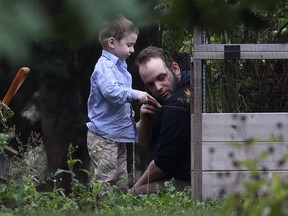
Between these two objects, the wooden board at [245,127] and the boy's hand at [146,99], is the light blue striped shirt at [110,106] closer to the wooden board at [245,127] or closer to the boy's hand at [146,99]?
the boy's hand at [146,99]

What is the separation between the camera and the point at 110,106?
287 inches

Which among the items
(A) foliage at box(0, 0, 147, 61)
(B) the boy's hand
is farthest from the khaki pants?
(A) foliage at box(0, 0, 147, 61)

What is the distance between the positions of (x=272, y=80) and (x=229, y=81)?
12.1 inches

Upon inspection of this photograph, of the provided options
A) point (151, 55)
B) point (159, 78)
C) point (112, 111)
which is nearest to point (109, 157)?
point (112, 111)

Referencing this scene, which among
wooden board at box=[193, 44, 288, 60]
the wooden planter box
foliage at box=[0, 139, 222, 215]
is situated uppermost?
wooden board at box=[193, 44, 288, 60]

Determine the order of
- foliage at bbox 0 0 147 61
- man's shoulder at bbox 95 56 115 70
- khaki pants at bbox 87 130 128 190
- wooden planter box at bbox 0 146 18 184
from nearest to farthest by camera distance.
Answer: foliage at bbox 0 0 147 61
wooden planter box at bbox 0 146 18 184
khaki pants at bbox 87 130 128 190
man's shoulder at bbox 95 56 115 70

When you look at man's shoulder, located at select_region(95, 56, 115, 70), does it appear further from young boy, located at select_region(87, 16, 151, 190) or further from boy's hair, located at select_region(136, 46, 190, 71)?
boy's hair, located at select_region(136, 46, 190, 71)

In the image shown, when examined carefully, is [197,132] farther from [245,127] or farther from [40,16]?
[40,16]

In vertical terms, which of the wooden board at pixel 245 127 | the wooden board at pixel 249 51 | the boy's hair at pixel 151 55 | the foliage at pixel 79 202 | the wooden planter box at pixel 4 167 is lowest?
the foliage at pixel 79 202

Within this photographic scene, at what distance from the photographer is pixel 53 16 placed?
4.63 ft

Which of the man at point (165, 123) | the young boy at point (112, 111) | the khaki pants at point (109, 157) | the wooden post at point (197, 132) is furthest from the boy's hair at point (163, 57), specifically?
the wooden post at point (197, 132)

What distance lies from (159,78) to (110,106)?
0.48 m

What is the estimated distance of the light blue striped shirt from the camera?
23.4ft

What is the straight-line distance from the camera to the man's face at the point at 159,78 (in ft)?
24.5
